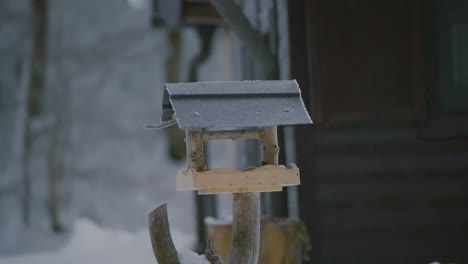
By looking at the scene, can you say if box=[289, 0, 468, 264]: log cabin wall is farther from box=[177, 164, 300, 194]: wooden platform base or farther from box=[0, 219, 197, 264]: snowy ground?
box=[0, 219, 197, 264]: snowy ground

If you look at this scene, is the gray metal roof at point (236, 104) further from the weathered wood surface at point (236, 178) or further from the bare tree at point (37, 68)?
the bare tree at point (37, 68)

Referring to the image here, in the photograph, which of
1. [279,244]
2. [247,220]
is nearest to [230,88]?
[247,220]

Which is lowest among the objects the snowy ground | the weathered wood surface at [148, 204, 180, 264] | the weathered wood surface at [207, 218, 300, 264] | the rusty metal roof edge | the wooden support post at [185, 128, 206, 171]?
the snowy ground

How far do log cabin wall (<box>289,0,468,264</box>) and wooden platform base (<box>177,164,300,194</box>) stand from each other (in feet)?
6.30

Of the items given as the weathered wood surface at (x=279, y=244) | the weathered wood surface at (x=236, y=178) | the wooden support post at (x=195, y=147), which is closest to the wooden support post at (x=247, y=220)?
the weathered wood surface at (x=236, y=178)

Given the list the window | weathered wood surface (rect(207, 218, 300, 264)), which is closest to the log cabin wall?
the window

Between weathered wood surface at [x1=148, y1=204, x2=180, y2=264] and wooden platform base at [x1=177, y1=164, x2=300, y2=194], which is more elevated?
wooden platform base at [x1=177, y1=164, x2=300, y2=194]

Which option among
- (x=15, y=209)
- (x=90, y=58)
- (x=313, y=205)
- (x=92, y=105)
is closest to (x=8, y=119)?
(x=15, y=209)

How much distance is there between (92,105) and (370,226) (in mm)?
18210

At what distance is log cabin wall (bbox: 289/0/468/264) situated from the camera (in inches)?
245

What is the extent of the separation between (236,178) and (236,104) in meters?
0.39

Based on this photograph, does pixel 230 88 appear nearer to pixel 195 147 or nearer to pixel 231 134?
pixel 231 134

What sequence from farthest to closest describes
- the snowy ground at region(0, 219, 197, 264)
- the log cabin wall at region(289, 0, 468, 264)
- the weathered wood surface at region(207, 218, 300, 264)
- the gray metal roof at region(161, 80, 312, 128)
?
the snowy ground at region(0, 219, 197, 264), the log cabin wall at region(289, 0, 468, 264), the weathered wood surface at region(207, 218, 300, 264), the gray metal roof at region(161, 80, 312, 128)

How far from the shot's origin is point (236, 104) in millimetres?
4305
